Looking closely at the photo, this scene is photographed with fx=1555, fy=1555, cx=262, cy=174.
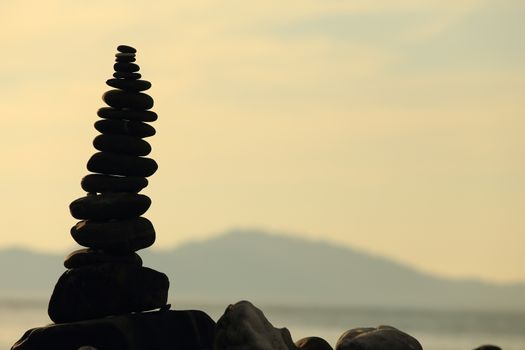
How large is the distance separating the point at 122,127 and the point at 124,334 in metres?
5.10

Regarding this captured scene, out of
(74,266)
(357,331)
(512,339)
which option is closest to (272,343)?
(357,331)

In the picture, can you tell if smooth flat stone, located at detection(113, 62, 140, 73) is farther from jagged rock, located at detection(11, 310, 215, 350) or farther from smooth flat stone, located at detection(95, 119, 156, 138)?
jagged rock, located at detection(11, 310, 215, 350)

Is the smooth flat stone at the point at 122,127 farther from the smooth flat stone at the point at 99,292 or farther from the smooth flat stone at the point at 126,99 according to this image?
the smooth flat stone at the point at 99,292

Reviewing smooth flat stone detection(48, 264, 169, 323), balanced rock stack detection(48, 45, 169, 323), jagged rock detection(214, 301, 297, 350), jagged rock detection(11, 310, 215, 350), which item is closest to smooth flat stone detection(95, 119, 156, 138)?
balanced rock stack detection(48, 45, 169, 323)

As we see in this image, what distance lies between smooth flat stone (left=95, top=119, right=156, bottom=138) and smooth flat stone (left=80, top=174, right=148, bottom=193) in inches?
42.3

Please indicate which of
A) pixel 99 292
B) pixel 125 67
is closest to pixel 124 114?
pixel 125 67

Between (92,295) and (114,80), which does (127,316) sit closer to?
(92,295)

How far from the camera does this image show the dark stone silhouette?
36.5 metres

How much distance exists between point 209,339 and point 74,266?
374 cm

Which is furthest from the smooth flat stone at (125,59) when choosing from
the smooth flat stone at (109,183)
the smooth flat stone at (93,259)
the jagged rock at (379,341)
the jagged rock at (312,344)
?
the jagged rock at (379,341)

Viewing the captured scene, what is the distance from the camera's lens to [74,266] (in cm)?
3750

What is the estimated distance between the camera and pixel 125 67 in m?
38.1

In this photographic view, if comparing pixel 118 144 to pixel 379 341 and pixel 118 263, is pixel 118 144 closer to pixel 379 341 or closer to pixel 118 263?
pixel 118 263

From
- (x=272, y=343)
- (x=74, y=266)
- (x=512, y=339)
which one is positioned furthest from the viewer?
(x=512, y=339)
